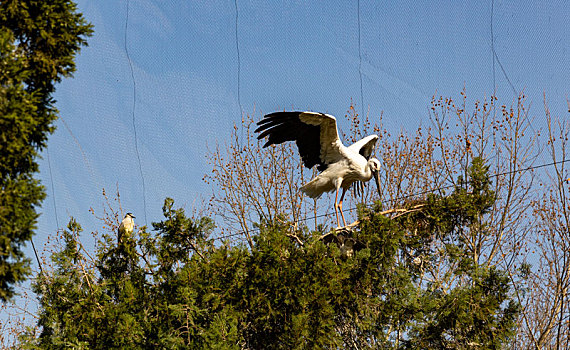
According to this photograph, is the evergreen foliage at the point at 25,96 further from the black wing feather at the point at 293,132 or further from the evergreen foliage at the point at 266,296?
the black wing feather at the point at 293,132

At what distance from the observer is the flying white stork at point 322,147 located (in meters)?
9.95

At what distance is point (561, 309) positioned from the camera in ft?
38.7

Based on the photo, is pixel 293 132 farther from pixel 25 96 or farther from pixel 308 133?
pixel 25 96

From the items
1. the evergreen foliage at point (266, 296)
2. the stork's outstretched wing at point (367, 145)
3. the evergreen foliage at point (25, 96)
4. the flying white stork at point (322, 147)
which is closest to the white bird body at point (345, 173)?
the flying white stork at point (322, 147)

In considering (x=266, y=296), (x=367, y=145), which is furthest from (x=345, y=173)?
(x=266, y=296)

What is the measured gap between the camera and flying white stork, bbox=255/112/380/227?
32.7 feet

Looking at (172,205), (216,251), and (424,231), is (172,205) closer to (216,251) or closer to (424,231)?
(216,251)

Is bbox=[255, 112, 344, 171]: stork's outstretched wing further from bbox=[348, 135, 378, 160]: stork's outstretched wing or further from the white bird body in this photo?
bbox=[348, 135, 378, 160]: stork's outstretched wing

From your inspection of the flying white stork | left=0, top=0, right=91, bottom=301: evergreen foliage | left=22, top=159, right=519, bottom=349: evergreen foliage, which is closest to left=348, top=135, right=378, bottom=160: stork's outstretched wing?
the flying white stork

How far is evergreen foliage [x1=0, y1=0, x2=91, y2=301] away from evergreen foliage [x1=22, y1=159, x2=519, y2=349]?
215 centimetres

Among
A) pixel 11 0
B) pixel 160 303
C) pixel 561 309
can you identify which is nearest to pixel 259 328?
pixel 160 303

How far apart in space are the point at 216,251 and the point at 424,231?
2774 mm

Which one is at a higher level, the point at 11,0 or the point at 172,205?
the point at 11,0

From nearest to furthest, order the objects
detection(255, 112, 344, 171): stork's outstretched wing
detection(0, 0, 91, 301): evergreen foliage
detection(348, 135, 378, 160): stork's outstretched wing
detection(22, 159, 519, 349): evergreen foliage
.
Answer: detection(0, 0, 91, 301): evergreen foliage, detection(22, 159, 519, 349): evergreen foliage, detection(255, 112, 344, 171): stork's outstretched wing, detection(348, 135, 378, 160): stork's outstretched wing
